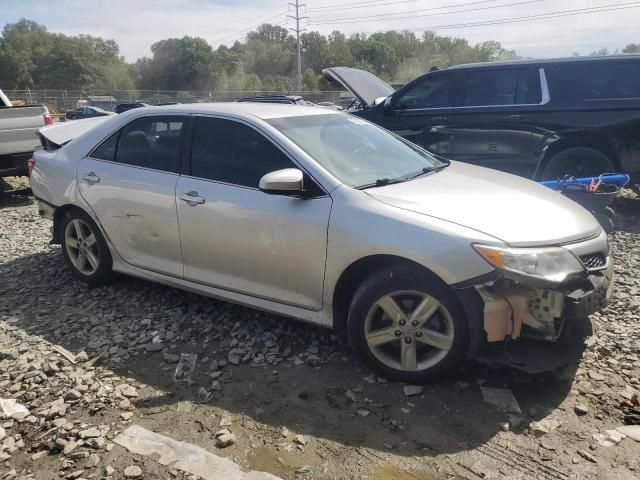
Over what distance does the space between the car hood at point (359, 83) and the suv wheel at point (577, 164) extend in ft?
9.21

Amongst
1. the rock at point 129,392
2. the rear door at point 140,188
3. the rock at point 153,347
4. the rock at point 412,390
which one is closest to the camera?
the rock at point 412,390

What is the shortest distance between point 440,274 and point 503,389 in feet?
2.72

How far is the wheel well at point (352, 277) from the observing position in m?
3.12

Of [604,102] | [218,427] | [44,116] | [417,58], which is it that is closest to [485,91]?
[604,102]

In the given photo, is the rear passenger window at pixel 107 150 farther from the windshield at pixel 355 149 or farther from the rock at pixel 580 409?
the rock at pixel 580 409

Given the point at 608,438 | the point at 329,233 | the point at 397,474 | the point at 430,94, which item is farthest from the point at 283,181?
the point at 430,94

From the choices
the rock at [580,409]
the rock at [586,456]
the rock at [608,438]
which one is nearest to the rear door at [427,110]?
the rock at [580,409]

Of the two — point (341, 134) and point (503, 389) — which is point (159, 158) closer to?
point (341, 134)

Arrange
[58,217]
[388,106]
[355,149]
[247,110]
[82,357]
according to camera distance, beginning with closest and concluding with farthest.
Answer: [82,357] → [355,149] → [247,110] → [58,217] → [388,106]

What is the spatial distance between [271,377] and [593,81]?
18.1 feet

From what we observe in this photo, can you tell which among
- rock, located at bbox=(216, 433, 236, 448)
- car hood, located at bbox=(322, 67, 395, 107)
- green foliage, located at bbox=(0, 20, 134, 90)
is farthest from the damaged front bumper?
green foliage, located at bbox=(0, 20, 134, 90)

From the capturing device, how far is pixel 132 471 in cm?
256

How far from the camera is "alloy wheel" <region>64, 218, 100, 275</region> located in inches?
184

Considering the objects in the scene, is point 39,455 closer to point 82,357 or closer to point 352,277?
point 82,357
